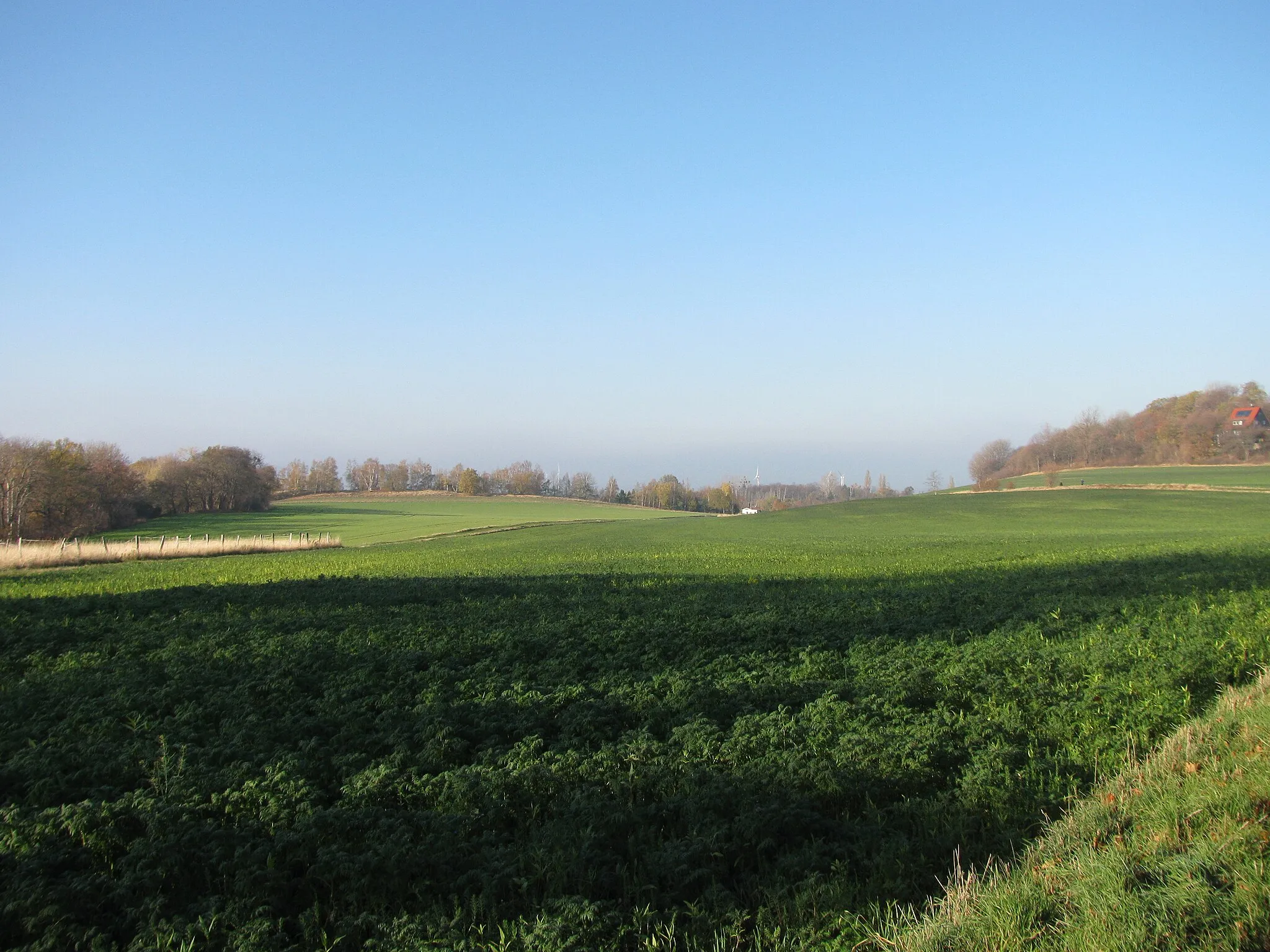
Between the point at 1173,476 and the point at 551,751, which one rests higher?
the point at 1173,476

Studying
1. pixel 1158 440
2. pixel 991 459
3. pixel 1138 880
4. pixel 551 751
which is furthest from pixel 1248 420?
pixel 551 751

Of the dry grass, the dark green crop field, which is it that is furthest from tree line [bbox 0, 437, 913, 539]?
the dark green crop field

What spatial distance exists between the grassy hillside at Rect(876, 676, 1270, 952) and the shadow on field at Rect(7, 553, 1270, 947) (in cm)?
47

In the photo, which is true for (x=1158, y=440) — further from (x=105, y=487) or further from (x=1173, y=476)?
(x=105, y=487)

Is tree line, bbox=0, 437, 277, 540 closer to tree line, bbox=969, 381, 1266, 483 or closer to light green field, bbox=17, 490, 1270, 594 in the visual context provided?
light green field, bbox=17, 490, 1270, 594

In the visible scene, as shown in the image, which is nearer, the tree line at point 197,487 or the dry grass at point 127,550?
the dry grass at point 127,550

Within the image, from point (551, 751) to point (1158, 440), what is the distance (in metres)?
122

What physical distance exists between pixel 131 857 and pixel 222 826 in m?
0.60

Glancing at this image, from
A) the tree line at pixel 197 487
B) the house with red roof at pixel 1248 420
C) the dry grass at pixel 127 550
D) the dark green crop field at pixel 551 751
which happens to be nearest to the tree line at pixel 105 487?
the tree line at pixel 197 487

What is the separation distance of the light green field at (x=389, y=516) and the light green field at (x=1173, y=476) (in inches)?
2015

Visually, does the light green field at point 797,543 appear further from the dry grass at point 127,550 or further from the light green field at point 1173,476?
the light green field at point 1173,476

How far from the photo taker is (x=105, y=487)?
7256 centimetres

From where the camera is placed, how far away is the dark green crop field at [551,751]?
4.93 m

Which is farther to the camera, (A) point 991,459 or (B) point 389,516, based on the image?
(A) point 991,459
